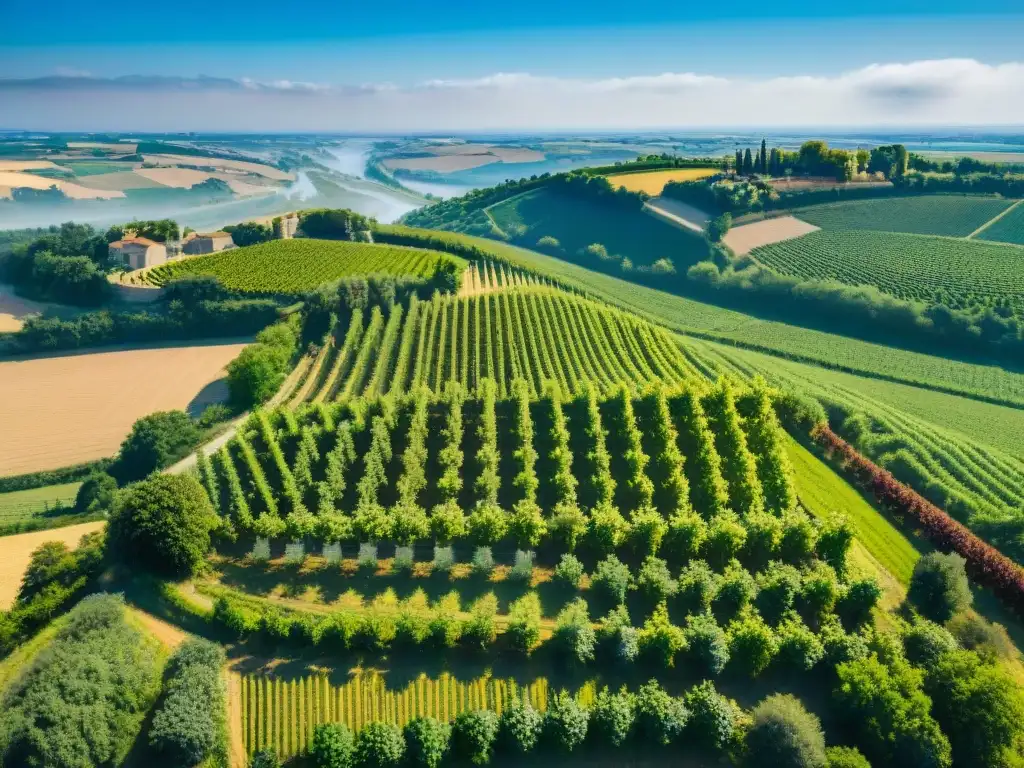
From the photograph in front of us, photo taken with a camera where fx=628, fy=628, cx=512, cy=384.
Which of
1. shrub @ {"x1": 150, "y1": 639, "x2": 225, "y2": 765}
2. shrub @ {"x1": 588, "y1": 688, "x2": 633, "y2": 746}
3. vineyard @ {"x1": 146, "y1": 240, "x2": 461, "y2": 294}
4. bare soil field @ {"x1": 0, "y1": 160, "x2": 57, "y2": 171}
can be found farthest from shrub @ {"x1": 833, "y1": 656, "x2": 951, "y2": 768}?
bare soil field @ {"x1": 0, "y1": 160, "x2": 57, "y2": 171}

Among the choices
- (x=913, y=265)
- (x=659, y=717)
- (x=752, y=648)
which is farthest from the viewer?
(x=913, y=265)

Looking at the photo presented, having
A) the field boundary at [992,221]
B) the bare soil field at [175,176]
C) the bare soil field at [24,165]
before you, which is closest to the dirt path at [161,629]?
the field boundary at [992,221]

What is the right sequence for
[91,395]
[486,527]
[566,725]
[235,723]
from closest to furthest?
[566,725]
[235,723]
[486,527]
[91,395]

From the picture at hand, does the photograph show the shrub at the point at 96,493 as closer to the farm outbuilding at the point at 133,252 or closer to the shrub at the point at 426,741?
the shrub at the point at 426,741

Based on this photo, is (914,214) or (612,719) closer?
(612,719)

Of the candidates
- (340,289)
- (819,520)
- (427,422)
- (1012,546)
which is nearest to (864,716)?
(819,520)

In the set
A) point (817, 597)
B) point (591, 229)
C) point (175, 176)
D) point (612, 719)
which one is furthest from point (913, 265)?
point (175, 176)

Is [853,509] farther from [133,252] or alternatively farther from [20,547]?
[133,252]
